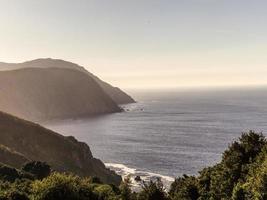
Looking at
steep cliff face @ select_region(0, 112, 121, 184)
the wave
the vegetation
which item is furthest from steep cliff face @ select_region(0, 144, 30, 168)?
the vegetation

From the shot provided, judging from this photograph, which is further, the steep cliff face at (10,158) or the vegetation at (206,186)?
the steep cliff face at (10,158)

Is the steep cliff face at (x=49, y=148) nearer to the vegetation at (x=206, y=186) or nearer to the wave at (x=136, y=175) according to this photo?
the wave at (x=136, y=175)

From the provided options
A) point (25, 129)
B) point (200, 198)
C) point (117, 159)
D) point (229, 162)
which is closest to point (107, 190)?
point (200, 198)

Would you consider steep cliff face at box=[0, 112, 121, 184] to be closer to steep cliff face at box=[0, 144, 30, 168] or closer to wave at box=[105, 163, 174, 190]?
wave at box=[105, 163, 174, 190]

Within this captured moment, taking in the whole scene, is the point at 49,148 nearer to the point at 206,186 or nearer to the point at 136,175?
the point at 136,175

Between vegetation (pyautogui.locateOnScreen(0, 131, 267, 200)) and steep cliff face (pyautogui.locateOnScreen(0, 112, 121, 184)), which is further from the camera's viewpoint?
steep cliff face (pyautogui.locateOnScreen(0, 112, 121, 184))

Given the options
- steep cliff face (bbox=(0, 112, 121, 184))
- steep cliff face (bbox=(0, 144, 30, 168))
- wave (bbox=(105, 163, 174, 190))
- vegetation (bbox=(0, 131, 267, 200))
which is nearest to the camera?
vegetation (bbox=(0, 131, 267, 200))

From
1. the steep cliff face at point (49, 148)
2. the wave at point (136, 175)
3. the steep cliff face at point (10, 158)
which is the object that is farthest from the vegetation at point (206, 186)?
the steep cliff face at point (49, 148)
